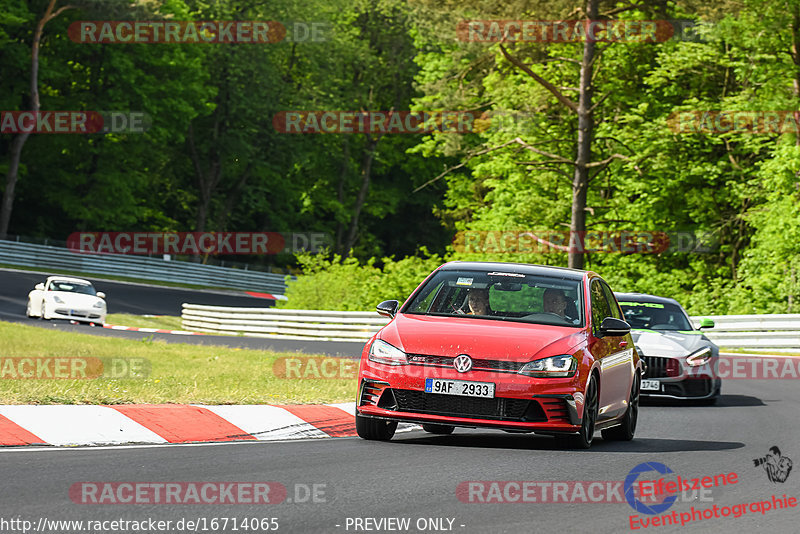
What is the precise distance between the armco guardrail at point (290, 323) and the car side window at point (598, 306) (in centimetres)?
2045

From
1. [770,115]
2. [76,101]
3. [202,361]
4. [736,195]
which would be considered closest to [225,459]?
[202,361]

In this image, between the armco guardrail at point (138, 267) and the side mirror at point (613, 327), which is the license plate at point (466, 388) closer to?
the side mirror at point (613, 327)

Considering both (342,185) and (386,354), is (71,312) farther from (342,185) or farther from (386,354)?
(342,185)

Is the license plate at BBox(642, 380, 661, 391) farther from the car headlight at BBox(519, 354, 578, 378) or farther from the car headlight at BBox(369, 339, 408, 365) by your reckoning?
the car headlight at BBox(369, 339, 408, 365)

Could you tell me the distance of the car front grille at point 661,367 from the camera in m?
16.8

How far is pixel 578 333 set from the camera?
10852 mm

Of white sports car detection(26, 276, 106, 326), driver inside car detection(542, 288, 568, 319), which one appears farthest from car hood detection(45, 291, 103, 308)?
driver inside car detection(542, 288, 568, 319)

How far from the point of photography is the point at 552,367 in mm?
10281

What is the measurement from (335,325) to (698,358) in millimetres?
18625

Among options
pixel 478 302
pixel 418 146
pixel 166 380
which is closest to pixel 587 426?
pixel 478 302

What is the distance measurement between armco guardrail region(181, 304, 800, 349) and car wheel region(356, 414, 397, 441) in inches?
756

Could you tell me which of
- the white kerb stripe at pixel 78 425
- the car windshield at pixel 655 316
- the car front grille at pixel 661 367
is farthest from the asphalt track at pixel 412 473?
the car windshield at pixel 655 316

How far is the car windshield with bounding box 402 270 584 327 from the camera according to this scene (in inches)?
449

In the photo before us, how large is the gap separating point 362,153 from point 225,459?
74.3 meters
